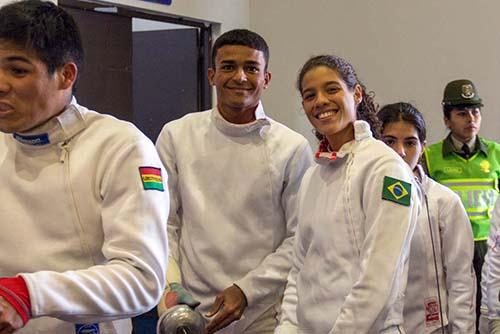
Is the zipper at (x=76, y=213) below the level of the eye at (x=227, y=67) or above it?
below

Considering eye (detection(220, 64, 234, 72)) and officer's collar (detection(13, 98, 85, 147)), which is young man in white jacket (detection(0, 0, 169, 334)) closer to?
officer's collar (detection(13, 98, 85, 147))

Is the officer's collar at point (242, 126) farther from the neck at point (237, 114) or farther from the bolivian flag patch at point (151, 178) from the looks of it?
the bolivian flag patch at point (151, 178)

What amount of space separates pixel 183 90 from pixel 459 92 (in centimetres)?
168

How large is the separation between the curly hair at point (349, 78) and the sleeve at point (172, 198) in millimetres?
508

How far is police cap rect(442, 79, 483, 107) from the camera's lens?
388 centimetres

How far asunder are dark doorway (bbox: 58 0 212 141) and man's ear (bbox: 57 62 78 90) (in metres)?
2.53

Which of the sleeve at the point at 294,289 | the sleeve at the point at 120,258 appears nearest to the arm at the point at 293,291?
the sleeve at the point at 294,289

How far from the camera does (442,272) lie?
2.59m

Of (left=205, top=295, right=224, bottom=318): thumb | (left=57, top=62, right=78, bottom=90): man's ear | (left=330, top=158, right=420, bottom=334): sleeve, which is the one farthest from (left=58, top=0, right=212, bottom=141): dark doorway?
(left=57, top=62, right=78, bottom=90): man's ear

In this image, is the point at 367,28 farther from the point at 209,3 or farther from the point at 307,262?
the point at 307,262

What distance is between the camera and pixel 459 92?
394 centimetres

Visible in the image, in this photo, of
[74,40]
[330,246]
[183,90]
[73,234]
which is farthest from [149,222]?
[183,90]

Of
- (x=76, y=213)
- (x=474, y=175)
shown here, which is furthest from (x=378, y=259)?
(x=474, y=175)

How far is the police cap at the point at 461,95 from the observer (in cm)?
388
